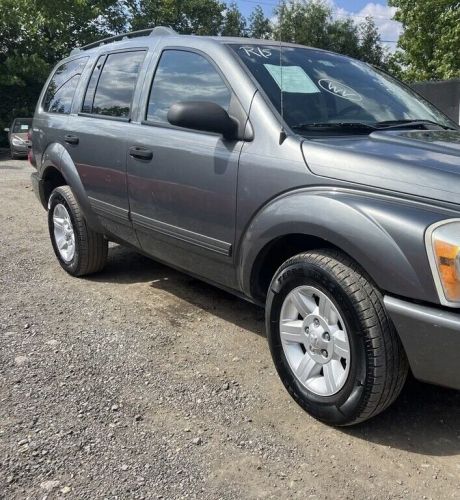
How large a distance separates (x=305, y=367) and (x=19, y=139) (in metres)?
19.4

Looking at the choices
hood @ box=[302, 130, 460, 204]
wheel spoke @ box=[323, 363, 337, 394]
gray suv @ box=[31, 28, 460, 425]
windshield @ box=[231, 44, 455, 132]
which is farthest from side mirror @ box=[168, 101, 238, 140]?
wheel spoke @ box=[323, 363, 337, 394]

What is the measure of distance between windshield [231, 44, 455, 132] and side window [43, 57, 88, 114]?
2003mm

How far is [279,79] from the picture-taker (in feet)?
10.8

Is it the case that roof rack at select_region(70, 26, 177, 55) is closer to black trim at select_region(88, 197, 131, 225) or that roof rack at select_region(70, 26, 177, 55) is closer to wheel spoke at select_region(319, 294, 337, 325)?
black trim at select_region(88, 197, 131, 225)

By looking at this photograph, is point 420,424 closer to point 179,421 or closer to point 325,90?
point 179,421

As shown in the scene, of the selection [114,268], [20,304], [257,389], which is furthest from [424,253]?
[114,268]

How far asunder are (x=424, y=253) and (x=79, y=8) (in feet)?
88.6

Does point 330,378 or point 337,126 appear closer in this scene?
point 330,378

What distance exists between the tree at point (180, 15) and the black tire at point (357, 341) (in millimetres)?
30240

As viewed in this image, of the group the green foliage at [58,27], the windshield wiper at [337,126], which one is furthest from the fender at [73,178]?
the green foliage at [58,27]

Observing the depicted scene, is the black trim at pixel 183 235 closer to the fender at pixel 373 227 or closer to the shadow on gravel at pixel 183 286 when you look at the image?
the fender at pixel 373 227

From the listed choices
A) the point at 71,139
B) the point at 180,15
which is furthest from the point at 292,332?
the point at 180,15

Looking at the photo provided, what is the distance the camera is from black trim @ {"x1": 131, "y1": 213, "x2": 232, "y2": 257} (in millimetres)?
3291

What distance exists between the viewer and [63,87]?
5.14 metres
